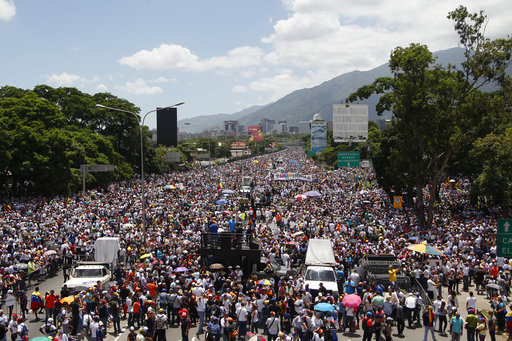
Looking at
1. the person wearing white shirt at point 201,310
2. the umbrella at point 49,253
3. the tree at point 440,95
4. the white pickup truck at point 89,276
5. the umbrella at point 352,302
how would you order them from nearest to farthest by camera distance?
the umbrella at point 352,302
the person wearing white shirt at point 201,310
the white pickup truck at point 89,276
the umbrella at point 49,253
the tree at point 440,95

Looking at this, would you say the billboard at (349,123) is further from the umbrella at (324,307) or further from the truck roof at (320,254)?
the umbrella at (324,307)

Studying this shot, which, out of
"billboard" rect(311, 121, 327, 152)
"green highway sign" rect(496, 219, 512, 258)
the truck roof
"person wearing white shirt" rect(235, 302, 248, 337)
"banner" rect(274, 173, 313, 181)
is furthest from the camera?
"billboard" rect(311, 121, 327, 152)

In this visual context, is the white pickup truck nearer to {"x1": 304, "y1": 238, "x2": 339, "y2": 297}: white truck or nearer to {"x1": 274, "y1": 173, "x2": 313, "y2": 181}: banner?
{"x1": 304, "y1": 238, "x2": 339, "y2": 297}: white truck

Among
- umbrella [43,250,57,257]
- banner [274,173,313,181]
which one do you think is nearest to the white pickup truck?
umbrella [43,250,57,257]

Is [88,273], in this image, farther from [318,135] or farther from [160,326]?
[318,135]

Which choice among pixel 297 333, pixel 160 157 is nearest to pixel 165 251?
pixel 297 333

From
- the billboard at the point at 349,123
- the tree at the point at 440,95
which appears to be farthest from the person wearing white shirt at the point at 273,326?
the billboard at the point at 349,123
